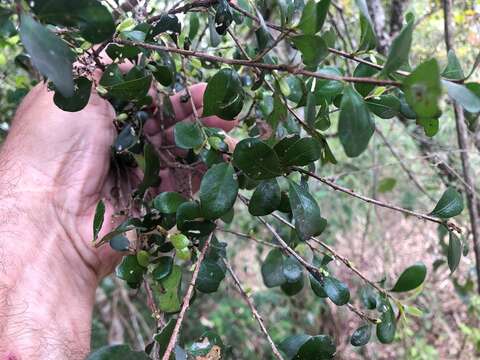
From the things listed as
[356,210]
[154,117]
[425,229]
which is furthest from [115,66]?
[425,229]

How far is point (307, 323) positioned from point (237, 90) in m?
1.52

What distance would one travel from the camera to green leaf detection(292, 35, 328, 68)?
14.7 inches

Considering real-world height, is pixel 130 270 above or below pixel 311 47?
below

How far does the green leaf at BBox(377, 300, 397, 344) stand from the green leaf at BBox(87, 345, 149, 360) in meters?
0.32

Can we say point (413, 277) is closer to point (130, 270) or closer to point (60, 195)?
point (130, 270)

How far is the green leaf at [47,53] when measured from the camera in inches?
11.5

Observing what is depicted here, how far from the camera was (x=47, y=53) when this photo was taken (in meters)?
0.30

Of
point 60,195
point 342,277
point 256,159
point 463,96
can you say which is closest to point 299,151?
point 256,159

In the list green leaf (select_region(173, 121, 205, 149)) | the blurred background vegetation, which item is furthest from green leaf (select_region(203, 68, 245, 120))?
the blurred background vegetation

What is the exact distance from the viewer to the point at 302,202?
1.59ft

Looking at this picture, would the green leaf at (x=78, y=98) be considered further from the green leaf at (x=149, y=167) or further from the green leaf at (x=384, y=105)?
→ the green leaf at (x=384, y=105)

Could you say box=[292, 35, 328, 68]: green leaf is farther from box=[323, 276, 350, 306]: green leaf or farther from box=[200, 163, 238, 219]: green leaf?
box=[323, 276, 350, 306]: green leaf

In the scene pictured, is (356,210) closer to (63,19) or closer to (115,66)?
(115,66)

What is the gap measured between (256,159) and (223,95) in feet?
0.32
